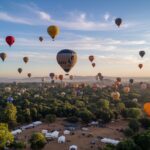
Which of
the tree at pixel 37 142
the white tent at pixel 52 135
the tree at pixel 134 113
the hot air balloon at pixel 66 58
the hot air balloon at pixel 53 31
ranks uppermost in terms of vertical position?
the hot air balloon at pixel 53 31

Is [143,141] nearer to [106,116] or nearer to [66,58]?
[66,58]

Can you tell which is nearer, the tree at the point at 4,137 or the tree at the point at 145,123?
the tree at the point at 4,137

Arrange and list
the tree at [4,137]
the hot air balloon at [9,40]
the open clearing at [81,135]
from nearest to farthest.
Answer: the tree at [4,137] → the open clearing at [81,135] → the hot air balloon at [9,40]

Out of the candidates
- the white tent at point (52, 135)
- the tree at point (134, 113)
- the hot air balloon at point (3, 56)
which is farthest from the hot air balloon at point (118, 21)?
the hot air balloon at point (3, 56)

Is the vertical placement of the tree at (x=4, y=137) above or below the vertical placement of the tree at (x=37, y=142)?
above

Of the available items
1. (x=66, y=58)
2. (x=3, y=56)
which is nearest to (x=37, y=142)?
(x=66, y=58)

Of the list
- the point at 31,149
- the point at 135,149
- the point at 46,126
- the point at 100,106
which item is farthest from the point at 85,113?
the point at 135,149

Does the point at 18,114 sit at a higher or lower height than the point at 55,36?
lower

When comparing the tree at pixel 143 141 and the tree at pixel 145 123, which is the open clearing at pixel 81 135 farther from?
the tree at pixel 143 141

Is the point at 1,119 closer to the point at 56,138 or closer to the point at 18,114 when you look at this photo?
the point at 18,114
